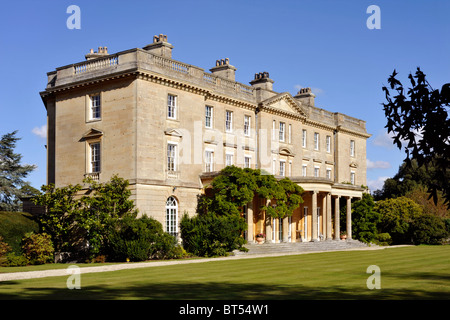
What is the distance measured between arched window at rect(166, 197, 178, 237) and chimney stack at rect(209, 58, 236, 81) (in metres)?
10.5

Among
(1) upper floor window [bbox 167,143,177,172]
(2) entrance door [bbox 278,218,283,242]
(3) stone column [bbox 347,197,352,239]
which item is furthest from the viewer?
(3) stone column [bbox 347,197,352,239]

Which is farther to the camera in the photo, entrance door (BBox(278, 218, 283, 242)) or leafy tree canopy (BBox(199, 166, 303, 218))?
entrance door (BBox(278, 218, 283, 242))

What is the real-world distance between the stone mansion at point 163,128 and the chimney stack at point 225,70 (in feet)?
0.23

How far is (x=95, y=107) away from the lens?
3259 centimetres

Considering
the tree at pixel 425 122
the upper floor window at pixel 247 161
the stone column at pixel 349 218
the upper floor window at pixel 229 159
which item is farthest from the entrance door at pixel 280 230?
the tree at pixel 425 122

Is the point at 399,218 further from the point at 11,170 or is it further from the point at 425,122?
the point at 425,122

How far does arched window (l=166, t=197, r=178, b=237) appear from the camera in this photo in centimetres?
3197

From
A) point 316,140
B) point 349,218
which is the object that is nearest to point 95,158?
point 316,140

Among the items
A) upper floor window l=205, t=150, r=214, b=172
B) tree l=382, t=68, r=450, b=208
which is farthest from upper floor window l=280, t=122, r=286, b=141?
tree l=382, t=68, r=450, b=208

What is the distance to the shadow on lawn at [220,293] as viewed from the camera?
44.1 ft

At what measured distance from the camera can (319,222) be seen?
4541cm

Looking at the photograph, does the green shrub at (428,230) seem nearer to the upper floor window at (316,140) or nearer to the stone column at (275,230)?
the upper floor window at (316,140)

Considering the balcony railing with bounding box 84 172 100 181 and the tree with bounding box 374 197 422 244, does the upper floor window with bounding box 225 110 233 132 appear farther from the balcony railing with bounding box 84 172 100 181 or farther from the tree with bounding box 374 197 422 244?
the tree with bounding box 374 197 422 244
